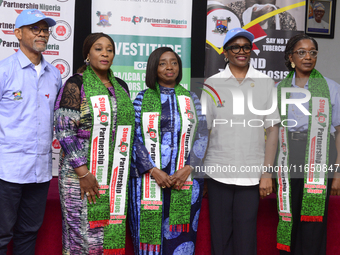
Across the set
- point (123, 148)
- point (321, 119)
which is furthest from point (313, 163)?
point (123, 148)

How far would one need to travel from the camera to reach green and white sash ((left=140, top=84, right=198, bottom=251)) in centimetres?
187

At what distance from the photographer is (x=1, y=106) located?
1.68m

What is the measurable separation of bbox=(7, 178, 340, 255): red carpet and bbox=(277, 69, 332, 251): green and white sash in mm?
215

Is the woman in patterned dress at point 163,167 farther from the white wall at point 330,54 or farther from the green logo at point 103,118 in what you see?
the white wall at point 330,54

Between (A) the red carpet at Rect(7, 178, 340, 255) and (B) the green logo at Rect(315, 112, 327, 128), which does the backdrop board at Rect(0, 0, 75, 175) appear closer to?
(A) the red carpet at Rect(7, 178, 340, 255)

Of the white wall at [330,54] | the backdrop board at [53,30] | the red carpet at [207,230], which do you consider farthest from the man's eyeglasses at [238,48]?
the white wall at [330,54]

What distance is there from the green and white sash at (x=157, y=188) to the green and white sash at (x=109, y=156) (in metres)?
0.10

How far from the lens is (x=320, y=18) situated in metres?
3.87

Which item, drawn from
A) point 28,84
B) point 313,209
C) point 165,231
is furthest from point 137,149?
point 313,209

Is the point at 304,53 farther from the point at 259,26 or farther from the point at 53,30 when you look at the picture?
the point at 53,30

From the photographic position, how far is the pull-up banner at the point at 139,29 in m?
3.21

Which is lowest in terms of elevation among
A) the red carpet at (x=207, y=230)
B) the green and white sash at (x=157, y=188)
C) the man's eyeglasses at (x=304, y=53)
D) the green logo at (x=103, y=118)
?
the red carpet at (x=207, y=230)

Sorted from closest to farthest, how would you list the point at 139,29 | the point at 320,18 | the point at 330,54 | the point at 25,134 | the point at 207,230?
the point at 25,134 < the point at 207,230 < the point at 139,29 < the point at 320,18 < the point at 330,54

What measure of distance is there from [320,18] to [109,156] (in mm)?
3241
